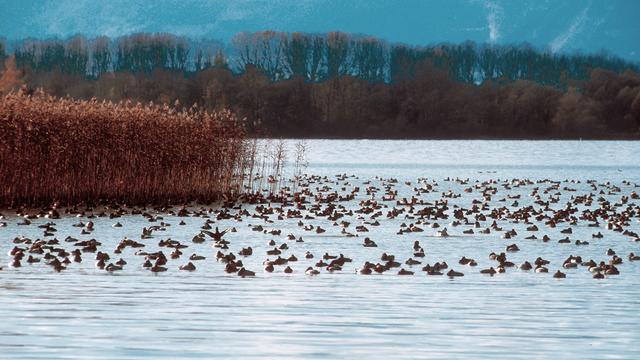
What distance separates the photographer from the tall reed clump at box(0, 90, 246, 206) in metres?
27.9

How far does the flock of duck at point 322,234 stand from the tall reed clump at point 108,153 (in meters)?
0.60

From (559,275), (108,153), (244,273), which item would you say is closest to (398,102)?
(108,153)

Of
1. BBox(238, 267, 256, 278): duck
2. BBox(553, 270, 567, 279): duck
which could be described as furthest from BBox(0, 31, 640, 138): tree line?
BBox(553, 270, 567, 279): duck

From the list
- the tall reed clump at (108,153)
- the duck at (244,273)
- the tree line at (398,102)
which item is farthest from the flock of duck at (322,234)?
the tree line at (398,102)

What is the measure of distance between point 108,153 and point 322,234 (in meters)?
7.76

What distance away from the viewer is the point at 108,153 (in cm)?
2941

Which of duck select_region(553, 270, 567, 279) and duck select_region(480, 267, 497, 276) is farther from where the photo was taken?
duck select_region(480, 267, 497, 276)

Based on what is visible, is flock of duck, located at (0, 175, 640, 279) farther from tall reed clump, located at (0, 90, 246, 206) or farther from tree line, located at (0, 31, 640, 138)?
tree line, located at (0, 31, 640, 138)

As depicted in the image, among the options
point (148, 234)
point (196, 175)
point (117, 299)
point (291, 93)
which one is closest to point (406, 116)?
point (291, 93)

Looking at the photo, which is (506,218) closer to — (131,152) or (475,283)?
(131,152)

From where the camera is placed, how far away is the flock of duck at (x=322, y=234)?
18250 mm

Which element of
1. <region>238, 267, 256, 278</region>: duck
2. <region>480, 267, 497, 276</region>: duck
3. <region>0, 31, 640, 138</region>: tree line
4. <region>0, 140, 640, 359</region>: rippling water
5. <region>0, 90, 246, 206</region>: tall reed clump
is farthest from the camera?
<region>0, 31, 640, 138</region>: tree line

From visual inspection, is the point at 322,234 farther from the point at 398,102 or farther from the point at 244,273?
the point at 398,102

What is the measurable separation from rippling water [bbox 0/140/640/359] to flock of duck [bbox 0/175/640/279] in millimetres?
192
